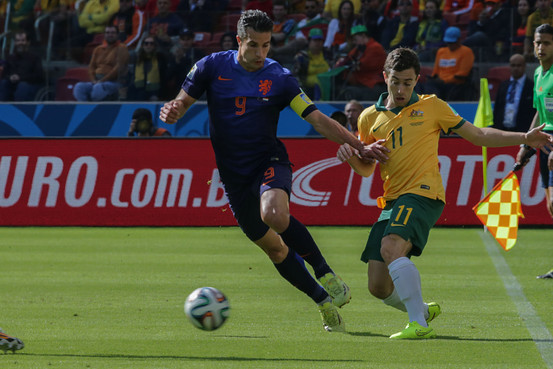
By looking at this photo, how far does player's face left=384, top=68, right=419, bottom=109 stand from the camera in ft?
20.7

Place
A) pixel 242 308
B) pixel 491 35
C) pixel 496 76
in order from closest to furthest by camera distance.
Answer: pixel 242 308 → pixel 496 76 → pixel 491 35

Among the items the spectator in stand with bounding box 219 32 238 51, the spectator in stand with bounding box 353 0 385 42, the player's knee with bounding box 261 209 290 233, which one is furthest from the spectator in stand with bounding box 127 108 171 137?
the player's knee with bounding box 261 209 290 233

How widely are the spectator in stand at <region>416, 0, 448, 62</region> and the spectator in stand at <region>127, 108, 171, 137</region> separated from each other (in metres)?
4.89

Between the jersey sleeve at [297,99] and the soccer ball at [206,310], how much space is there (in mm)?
1420

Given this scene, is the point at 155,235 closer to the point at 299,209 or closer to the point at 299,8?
the point at 299,209

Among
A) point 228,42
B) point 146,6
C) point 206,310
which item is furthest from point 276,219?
point 146,6

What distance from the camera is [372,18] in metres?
18.1

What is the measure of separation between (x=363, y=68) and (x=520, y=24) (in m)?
2.91

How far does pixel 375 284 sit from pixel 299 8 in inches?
531

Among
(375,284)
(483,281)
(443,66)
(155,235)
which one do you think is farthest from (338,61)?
(375,284)

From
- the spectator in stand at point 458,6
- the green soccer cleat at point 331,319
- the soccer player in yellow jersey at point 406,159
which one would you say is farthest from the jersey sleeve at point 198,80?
the spectator in stand at point 458,6

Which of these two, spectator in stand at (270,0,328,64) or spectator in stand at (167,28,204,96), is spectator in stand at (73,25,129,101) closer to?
spectator in stand at (167,28,204,96)

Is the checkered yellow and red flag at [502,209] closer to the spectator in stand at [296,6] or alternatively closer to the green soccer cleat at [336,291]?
the green soccer cleat at [336,291]

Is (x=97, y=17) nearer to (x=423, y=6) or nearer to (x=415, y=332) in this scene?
(x=423, y=6)
